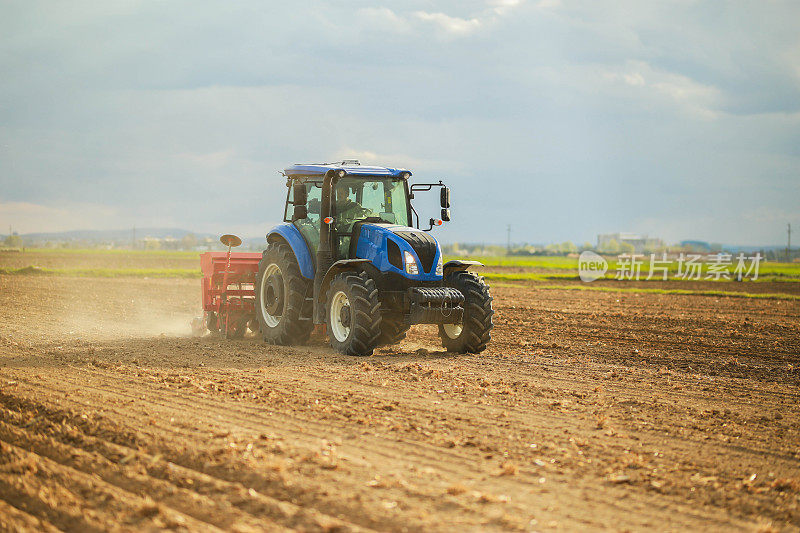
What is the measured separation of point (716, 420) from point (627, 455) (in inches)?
84.9

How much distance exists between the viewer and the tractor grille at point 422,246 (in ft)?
40.6

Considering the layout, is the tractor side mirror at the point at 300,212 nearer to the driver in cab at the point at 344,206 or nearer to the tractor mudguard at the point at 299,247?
the tractor mudguard at the point at 299,247

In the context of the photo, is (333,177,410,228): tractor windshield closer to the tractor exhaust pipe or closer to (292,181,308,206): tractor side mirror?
the tractor exhaust pipe

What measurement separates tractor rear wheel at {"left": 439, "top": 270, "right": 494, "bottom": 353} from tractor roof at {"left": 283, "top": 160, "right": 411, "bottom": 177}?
78.1 inches

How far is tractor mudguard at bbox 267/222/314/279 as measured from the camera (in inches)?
519

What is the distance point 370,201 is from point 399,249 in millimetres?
1434

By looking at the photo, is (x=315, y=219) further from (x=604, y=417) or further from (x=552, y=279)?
(x=552, y=279)

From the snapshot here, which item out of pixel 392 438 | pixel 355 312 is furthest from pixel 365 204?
pixel 392 438

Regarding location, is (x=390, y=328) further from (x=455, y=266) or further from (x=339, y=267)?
(x=455, y=266)

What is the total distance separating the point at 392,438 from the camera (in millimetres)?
7160

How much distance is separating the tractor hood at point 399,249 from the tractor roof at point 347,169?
0.88m

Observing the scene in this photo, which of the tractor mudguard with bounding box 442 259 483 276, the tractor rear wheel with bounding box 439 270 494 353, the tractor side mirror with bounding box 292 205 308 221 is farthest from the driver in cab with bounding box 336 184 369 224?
the tractor rear wheel with bounding box 439 270 494 353

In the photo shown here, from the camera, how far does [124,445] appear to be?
22.2ft

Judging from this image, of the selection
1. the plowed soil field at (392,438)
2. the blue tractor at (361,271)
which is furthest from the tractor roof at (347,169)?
the plowed soil field at (392,438)
